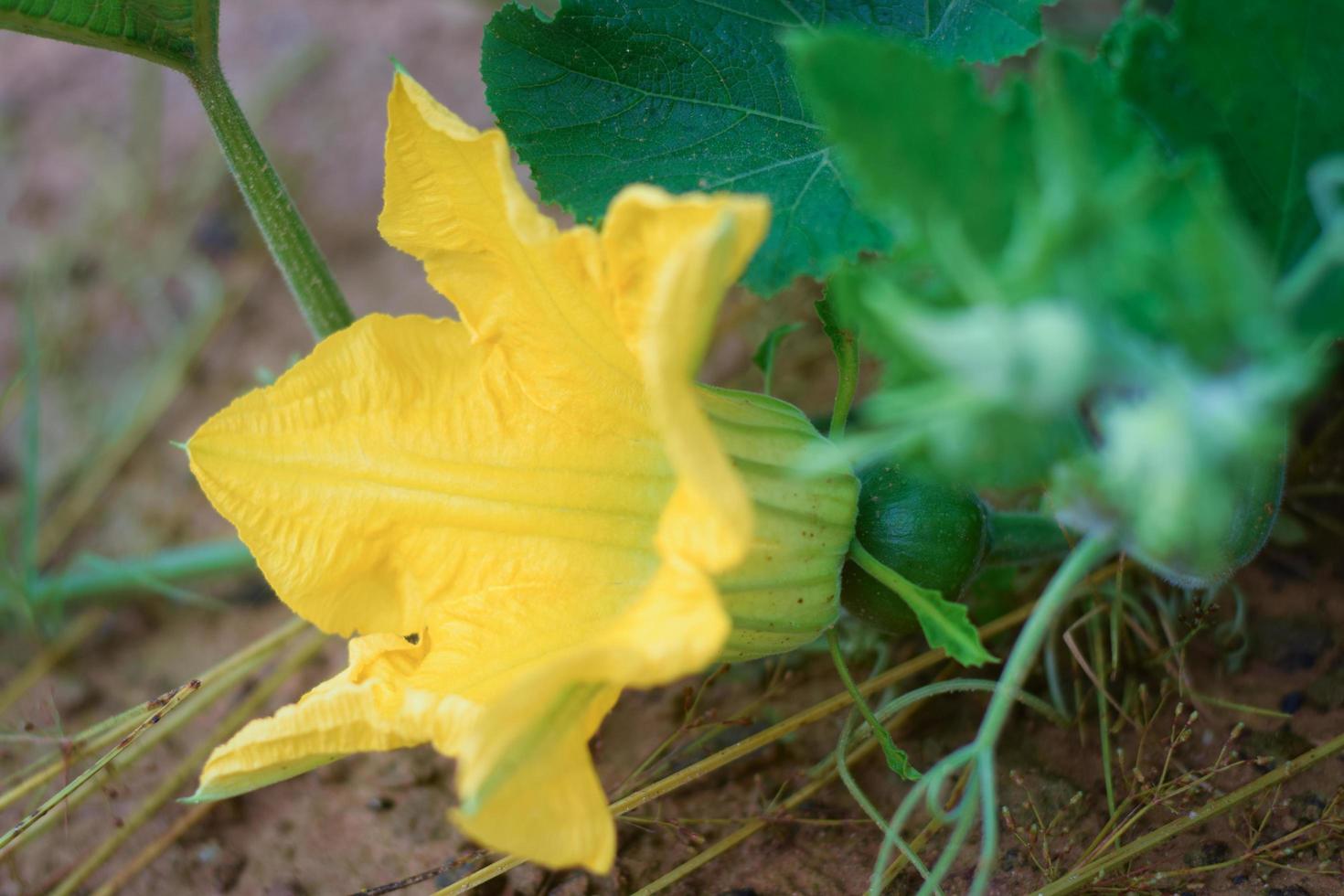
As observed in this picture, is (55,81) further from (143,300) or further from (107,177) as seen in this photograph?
(143,300)

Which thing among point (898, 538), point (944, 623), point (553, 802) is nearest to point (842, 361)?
point (898, 538)

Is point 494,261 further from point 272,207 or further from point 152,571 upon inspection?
point 152,571

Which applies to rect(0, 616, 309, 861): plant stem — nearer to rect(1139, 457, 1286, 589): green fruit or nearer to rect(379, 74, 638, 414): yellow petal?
rect(379, 74, 638, 414): yellow petal

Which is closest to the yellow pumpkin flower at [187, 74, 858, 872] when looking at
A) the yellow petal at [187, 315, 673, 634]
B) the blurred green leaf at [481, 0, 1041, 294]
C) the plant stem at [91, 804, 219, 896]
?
the yellow petal at [187, 315, 673, 634]

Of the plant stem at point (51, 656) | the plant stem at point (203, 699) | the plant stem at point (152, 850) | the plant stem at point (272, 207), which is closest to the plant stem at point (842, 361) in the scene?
the plant stem at point (272, 207)

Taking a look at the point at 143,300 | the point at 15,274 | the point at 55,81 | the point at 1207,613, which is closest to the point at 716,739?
the point at 1207,613

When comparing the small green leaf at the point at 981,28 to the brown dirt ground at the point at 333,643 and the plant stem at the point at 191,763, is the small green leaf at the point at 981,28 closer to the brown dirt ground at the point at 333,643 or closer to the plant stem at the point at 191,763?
the brown dirt ground at the point at 333,643

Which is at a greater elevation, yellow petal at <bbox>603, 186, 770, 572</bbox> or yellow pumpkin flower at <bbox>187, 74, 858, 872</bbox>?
yellow petal at <bbox>603, 186, 770, 572</bbox>
